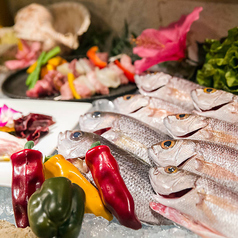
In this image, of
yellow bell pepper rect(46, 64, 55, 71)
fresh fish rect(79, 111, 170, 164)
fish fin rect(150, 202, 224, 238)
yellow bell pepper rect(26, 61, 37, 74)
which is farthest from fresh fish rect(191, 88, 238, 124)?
yellow bell pepper rect(26, 61, 37, 74)

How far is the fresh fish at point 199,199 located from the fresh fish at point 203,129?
13.8 inches

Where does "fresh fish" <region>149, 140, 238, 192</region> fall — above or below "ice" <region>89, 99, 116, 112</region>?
above

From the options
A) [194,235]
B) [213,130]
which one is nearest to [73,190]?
[194,235]

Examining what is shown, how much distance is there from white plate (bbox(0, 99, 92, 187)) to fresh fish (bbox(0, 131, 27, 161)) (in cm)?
7

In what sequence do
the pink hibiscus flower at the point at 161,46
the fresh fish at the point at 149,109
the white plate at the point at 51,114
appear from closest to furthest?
the white plate at the point at 51,114 < the fresh fish at the point at 149,109 < the pink hibiscus flower at the point at 161,46

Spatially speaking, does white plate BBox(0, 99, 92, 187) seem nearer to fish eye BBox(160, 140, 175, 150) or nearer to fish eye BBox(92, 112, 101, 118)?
fish eye BBox(92, 112, 101, 118)

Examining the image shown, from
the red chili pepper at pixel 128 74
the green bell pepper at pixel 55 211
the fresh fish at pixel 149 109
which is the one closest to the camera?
the green bell pepper at pixel 55 211

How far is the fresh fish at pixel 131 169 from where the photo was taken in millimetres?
1084

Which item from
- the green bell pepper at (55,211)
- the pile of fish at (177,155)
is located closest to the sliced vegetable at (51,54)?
the pile of fish at (177,155)

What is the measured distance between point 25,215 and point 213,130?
923mm

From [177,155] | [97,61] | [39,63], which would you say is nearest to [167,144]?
[177,155]

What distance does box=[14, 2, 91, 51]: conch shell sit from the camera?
2676 mm

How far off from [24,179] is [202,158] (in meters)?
0.73

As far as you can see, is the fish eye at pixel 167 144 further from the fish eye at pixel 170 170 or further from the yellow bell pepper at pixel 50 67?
the yellow bell pepper at pixel 50 67
